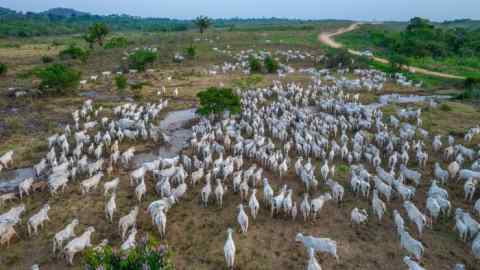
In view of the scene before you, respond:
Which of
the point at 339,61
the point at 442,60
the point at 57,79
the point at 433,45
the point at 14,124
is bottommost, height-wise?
the point at 14,124

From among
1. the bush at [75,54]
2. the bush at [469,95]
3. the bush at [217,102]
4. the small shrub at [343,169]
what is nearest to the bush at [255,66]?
the bush at [217,102]

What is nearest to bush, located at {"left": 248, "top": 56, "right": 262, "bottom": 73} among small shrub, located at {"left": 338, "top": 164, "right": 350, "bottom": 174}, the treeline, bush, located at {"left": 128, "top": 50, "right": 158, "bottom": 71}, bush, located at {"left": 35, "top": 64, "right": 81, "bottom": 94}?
bush, located at {"left": 128, "top": 50, "right": 158, "bottom": 71}

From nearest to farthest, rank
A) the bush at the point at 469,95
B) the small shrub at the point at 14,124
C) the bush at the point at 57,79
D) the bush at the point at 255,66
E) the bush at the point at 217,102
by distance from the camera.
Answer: the small shrub at the point at 14,124, the bush at the point at 217,102, the bush at the point at 57,79, the bush at the point at 469,95, the bush at the point at 255,66

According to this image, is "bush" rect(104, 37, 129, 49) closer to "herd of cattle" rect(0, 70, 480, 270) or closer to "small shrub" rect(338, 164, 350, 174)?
"herd of cattle" rect(0, 70, 480, 270)

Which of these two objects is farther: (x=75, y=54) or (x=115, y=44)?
(x=115, y=44)

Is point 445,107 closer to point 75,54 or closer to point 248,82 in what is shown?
point 248,82

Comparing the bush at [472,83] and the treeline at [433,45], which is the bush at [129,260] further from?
the treeline at [433,45]

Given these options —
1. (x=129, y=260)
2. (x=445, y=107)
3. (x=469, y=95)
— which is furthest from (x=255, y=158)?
(x=469, y=95)
